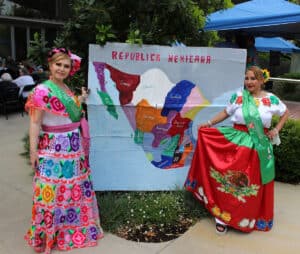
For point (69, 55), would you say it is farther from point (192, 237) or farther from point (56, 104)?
point (192, 237)

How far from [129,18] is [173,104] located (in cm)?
108

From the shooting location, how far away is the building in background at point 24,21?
14.6 metres

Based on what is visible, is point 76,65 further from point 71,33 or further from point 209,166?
point 209,166

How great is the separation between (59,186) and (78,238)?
0.53 m

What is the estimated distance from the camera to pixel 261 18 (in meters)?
6.96

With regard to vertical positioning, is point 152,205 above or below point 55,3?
below

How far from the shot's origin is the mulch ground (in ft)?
11.3

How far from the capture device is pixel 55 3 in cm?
1606

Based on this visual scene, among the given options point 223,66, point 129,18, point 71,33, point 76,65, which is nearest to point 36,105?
point 76,65

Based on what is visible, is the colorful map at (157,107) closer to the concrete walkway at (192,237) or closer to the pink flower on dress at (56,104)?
the concrete walkway at (192,237)

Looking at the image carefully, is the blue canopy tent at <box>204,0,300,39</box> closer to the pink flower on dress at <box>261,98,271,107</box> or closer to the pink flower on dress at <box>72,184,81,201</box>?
the pink flower on dress at <box>261,98,271,107</box>

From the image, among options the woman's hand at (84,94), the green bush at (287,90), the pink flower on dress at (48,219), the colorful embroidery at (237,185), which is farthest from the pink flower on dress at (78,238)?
the green bush at (287,90)

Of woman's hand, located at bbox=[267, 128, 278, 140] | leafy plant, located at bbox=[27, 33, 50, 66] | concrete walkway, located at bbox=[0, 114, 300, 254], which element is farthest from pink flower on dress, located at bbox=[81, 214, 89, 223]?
woman's hand, located at bbox=[267, 128, 278, 140]

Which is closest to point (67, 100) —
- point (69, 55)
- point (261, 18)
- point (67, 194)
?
point (69, 55)
